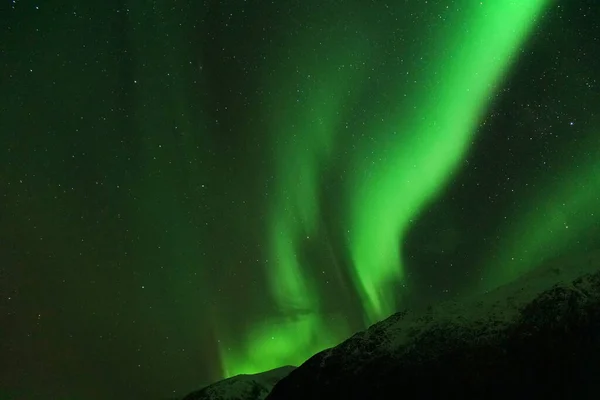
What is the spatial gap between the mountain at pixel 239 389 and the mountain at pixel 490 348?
12.3 meters

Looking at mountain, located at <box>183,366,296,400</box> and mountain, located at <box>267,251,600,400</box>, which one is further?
mountain, located at <box>183,366,296,400</box>

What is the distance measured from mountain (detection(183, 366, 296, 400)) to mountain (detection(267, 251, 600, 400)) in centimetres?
1227

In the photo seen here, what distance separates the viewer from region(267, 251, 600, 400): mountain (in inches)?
517

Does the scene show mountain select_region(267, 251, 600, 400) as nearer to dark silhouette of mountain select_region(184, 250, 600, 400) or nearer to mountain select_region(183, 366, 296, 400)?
dark silhouette of mountain select_region(184, 250, 600, 400)

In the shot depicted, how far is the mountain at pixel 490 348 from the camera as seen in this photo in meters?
13.1

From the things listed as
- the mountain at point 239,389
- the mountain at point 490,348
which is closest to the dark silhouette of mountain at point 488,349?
the mountain at point 490,348

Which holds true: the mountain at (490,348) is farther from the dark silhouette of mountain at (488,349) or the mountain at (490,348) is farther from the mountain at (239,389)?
the mountain at (239,389)

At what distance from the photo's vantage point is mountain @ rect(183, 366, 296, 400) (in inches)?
1129

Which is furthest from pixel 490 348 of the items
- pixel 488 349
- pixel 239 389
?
pixel 239 389

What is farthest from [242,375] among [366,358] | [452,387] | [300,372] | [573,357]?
[573,357]

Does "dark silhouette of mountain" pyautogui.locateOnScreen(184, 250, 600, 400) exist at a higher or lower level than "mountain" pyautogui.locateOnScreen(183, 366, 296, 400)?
lower

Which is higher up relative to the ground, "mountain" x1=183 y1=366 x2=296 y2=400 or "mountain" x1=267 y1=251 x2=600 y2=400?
"mountain" x1=183 y1=366 x2=296 y2=400

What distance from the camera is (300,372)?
733 inches

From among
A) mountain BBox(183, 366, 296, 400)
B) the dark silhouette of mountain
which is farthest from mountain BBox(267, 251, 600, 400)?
mountain BBox(183, 366, 296, 400)
